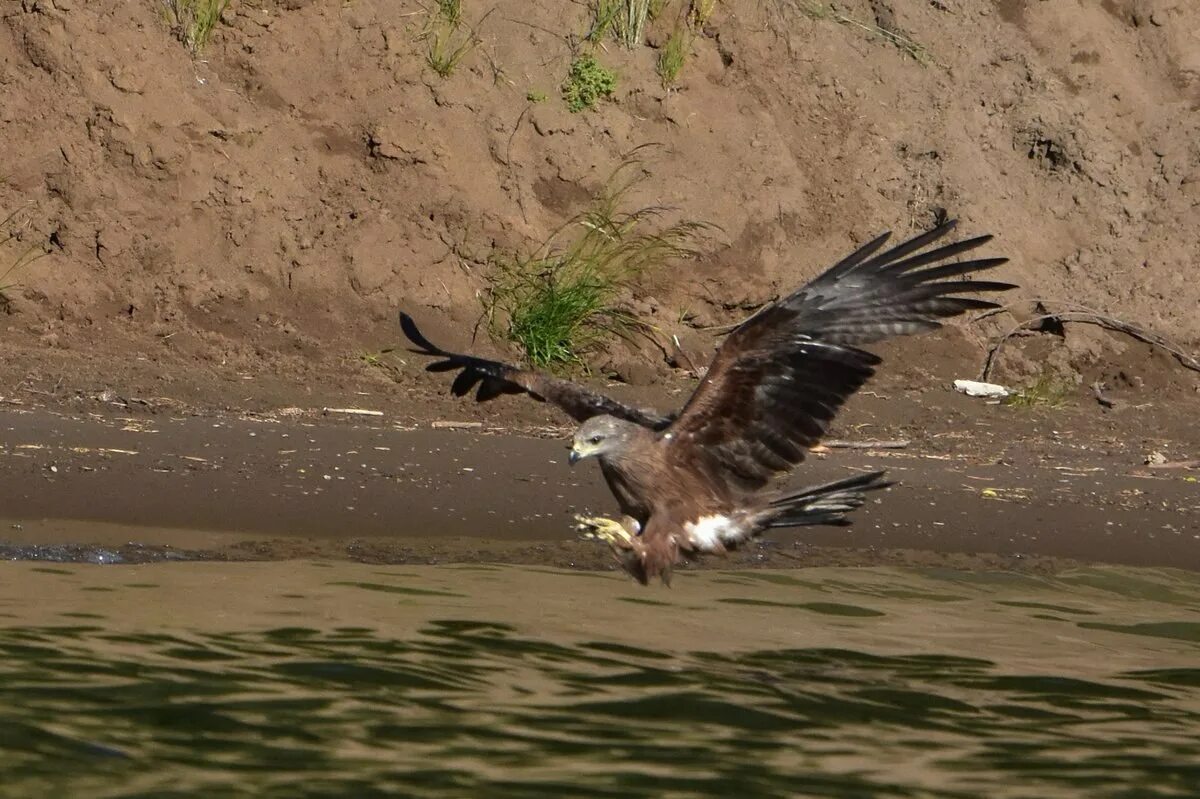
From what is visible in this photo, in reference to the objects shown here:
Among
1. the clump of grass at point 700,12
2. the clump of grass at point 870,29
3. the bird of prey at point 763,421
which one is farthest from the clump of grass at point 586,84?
the bird of prey at point 763,421

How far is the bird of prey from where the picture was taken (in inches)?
256

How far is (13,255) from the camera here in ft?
35.0

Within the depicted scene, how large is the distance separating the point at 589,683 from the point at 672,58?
23.1ft

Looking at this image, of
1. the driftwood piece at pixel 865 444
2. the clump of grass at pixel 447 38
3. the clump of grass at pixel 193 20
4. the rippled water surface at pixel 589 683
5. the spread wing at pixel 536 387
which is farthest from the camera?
the clump of grass at pixel 447 38

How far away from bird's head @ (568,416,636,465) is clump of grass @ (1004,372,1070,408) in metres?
4.61

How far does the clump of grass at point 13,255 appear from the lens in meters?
10.5

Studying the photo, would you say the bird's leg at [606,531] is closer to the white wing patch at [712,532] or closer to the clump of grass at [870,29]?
the white wing patch at [712,532]

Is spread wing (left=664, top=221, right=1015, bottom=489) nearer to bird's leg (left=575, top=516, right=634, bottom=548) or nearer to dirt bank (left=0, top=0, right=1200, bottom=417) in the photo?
bird's leg (left=575, top=516, right=634, bottom=548)

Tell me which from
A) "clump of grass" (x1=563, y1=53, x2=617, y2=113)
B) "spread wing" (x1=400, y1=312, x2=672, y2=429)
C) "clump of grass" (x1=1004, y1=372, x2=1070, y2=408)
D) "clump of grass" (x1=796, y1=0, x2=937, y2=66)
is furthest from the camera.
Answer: "clump of grass" (x1=796, y1=0, x2=937, y2=66)

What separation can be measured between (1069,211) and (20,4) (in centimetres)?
720

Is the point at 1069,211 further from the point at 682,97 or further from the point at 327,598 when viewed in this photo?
the point at 327,598

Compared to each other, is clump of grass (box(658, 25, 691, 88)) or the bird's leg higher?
clump of grass (box(658, 25, 691, 88))

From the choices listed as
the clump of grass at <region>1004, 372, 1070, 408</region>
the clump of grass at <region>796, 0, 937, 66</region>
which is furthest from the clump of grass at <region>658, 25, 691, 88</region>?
the clump of grass at <region>1004, 372, 1070, 408</region>

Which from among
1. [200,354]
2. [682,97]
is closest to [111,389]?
[200,354]
